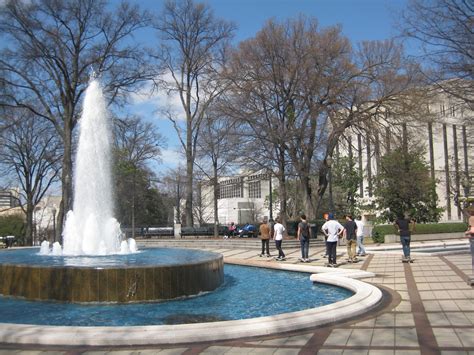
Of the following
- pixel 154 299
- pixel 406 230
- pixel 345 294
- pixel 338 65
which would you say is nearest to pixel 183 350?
pixel 154 299

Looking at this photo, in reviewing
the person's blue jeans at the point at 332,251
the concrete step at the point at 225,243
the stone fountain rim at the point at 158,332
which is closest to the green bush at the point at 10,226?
the concrete step at the point at 225,243

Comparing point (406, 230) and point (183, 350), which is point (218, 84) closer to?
point (406, 230)

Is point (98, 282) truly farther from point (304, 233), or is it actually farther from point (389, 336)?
point (304, 233)

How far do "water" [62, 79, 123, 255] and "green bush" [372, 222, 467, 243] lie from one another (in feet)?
62.4

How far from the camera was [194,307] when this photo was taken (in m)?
10.3

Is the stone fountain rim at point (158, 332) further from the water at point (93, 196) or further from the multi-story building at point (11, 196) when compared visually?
the multi-story building at point (11, 196)

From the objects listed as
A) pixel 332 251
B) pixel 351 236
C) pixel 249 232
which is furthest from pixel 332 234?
pixel 249 232

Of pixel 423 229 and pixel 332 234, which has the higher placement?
pixel 332 234

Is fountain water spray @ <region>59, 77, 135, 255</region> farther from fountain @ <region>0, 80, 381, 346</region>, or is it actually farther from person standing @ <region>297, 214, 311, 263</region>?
person standing @ <region>297, 214, 311, 263</region>

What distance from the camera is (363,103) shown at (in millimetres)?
30781

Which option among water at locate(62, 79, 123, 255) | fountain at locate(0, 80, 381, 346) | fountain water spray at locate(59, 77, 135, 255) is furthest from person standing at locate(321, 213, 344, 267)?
water at locate(62, 79, 123, 255)

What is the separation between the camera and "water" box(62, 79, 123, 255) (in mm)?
18422

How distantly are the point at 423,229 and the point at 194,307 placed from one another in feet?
97.9

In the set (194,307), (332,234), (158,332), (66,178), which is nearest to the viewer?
(158,332)
